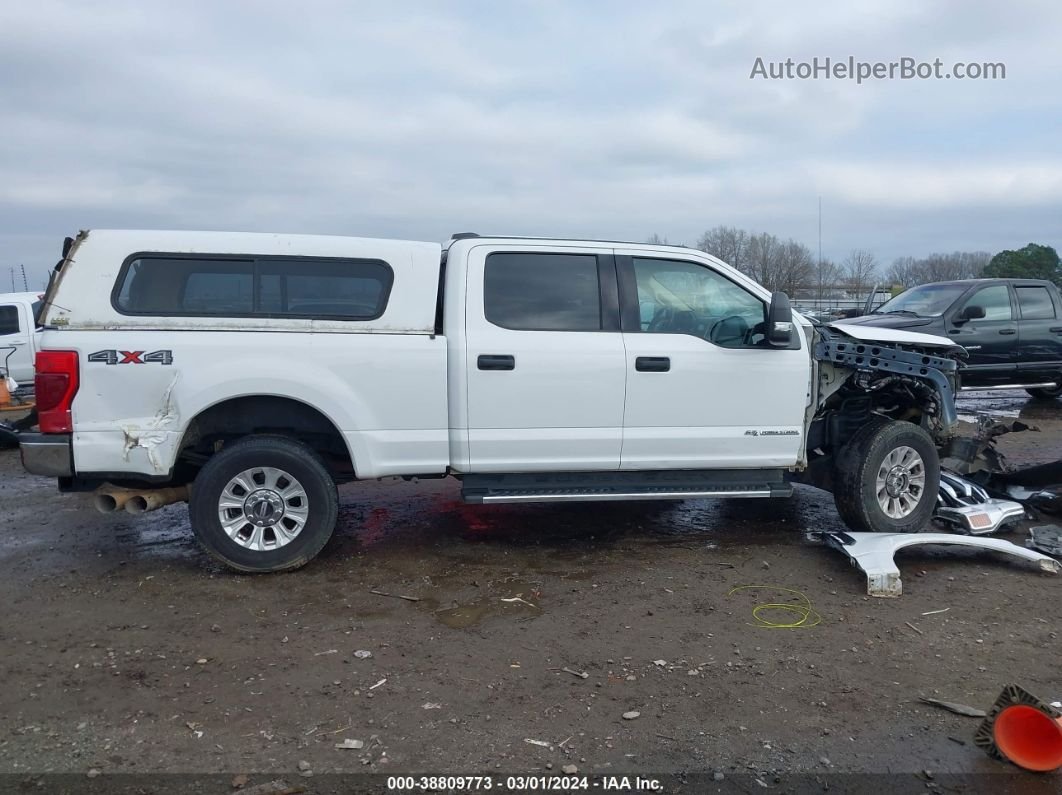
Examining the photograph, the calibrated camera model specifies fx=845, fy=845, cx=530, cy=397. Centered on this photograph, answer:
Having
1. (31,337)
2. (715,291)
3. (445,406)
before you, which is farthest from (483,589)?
(31,337)

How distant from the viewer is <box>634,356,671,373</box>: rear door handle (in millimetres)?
5301

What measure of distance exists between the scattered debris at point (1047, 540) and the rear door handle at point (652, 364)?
9.06ft

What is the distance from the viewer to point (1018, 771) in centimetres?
311

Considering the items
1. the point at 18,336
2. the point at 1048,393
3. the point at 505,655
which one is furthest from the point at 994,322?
the point at 18,336

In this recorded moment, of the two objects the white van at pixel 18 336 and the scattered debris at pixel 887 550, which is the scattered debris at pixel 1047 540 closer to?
the scattered debris at pixel 887 550

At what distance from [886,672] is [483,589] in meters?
2.18

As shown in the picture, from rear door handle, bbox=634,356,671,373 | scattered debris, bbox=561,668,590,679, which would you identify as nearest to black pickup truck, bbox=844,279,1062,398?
rear door handle, bbox=634,356,671,373

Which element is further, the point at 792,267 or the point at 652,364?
the point at 792,267

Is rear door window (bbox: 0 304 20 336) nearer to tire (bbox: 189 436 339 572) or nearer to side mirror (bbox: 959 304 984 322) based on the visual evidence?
tire (bbox: 189 436 339 572)

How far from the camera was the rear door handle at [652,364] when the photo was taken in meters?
Result: 5.30

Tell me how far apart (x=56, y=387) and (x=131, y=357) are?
1.40 feet

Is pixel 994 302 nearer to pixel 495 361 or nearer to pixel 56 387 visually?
pixel 495 361

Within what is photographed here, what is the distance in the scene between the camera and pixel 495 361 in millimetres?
5148

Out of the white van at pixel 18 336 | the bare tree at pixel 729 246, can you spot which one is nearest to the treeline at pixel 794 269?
the bare tree at pixel 729 246
